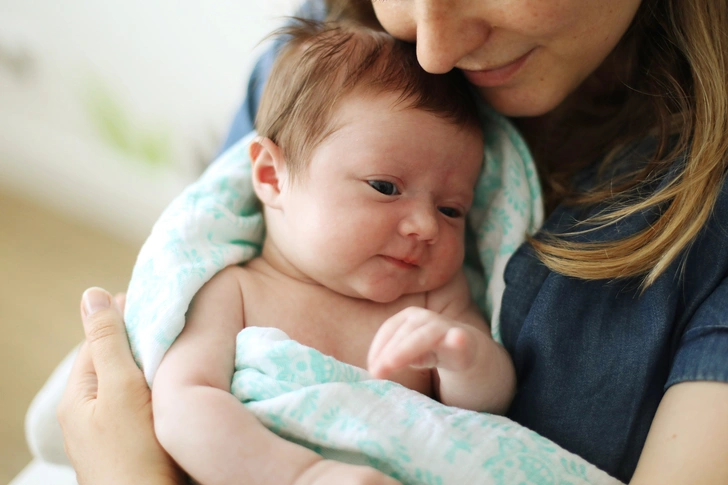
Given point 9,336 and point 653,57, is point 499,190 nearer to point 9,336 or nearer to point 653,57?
point 653,57

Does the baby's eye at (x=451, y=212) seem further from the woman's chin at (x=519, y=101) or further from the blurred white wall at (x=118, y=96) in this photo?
the blurred white wall at (x=118, y=96)

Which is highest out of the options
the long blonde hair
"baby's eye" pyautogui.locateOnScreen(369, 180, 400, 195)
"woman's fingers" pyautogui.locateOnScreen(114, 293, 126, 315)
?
→ the long blonde hair

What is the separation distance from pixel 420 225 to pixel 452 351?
0.26 meters

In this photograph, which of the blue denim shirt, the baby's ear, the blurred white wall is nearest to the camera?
the blue denim shirt

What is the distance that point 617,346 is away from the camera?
87 centimetres

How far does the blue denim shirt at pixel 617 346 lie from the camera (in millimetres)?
830

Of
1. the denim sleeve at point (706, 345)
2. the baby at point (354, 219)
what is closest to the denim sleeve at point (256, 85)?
the baby at point (354, 219)

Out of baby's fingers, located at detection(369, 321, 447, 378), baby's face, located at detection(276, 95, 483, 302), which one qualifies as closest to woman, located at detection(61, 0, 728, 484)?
Answer: baby's face, located at detection(276, 95, 483, 302)

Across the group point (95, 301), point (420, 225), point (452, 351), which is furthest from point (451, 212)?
point (95, 301)

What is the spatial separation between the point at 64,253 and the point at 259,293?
5.29ft

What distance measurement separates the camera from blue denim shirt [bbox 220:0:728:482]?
0.83 m

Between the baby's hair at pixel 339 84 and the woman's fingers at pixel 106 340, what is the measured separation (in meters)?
0.35

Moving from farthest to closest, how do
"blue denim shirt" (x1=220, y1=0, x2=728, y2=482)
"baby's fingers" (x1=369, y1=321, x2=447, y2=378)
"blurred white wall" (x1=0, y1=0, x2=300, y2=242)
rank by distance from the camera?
"blurred white wall" (x1=0, y1=0, x2=300, y2=242), "blue denim shirt" (x1=220, y1=0, x2=728, y2=482), "baby's fingers" (x1=369, y1=321, x2=447, y2=378)

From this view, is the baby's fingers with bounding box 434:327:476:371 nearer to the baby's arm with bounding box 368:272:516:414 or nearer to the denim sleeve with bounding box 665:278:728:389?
the baby's arm with bounding box 368:272:516:414
